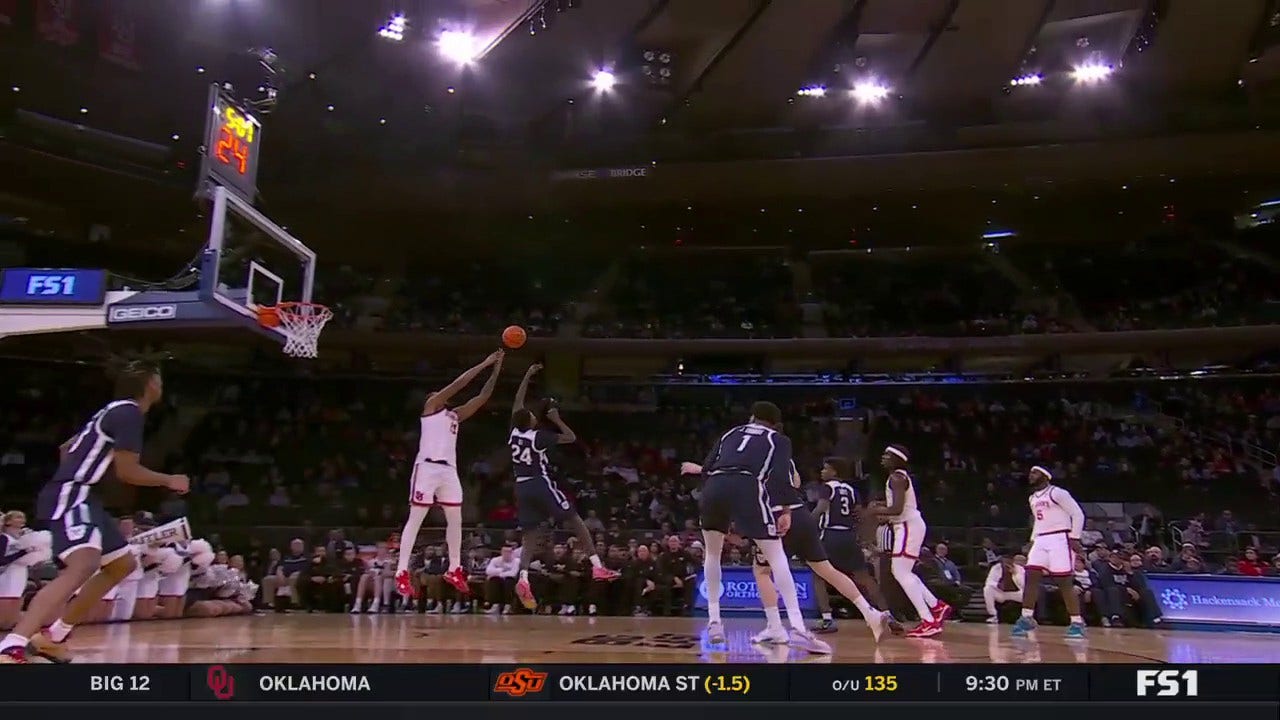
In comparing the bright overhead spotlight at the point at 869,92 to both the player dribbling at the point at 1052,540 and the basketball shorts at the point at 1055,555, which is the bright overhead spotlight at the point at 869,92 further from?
the basketball shorts at the point at 1055,555

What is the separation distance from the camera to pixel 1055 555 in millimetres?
11109

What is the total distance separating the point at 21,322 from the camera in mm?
11359

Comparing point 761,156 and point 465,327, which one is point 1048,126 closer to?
point 761,156

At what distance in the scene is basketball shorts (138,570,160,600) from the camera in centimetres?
1191

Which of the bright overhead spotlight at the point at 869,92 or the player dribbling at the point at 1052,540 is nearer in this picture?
the player dribbling at the point at 1052,540

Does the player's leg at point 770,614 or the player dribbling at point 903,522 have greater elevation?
the player dribbling at point 903,522

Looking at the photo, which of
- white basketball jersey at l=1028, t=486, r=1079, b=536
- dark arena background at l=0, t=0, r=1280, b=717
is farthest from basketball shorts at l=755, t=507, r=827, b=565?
white basketball jersey at l=1028, t=486, r=1079, b=536

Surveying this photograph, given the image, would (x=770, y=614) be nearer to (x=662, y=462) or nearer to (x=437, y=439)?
(x=437, y=439)

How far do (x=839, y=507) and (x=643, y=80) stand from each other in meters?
13.7

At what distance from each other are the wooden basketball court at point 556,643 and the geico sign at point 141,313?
353cm

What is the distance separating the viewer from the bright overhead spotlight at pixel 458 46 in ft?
59.5
